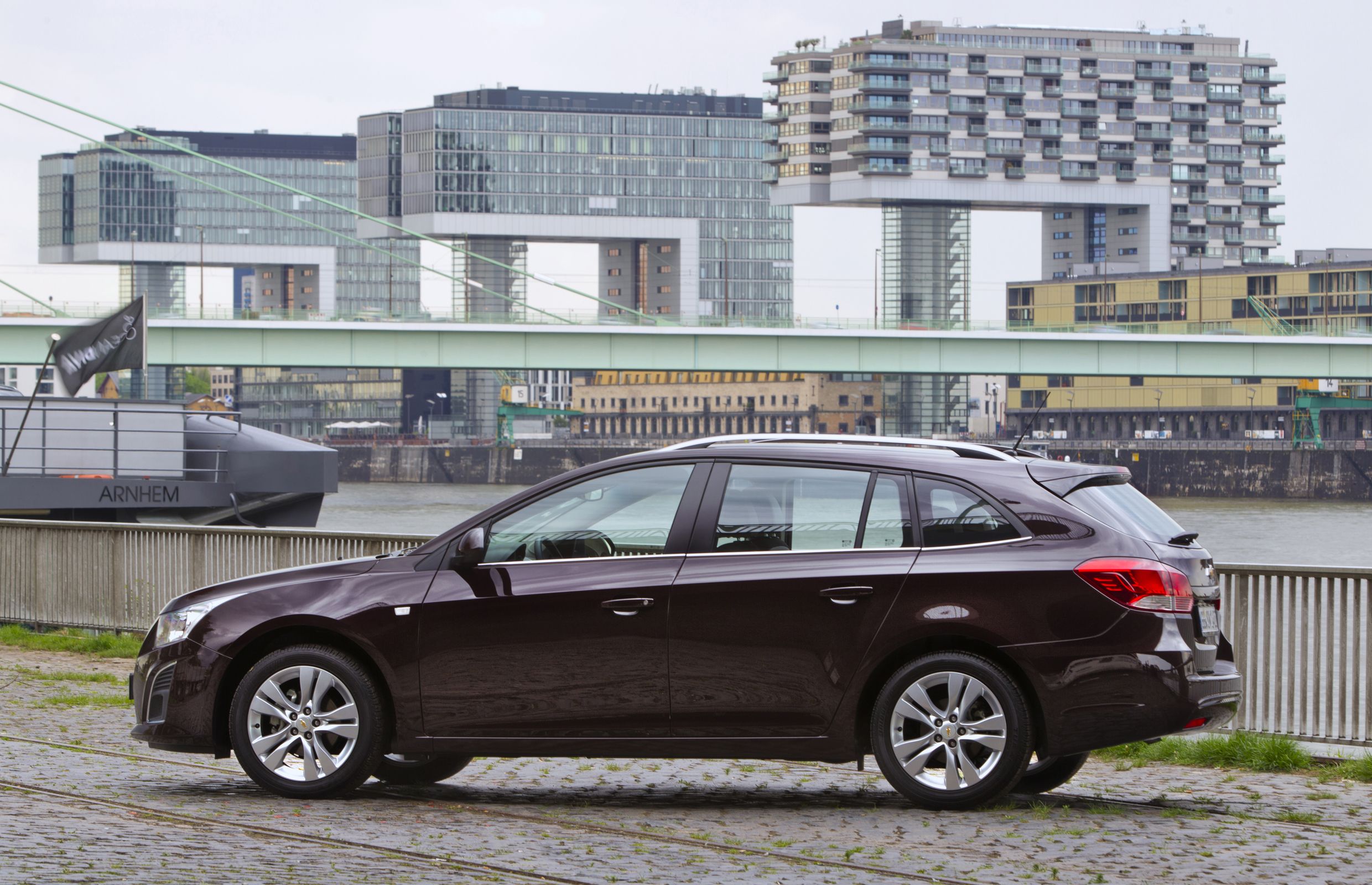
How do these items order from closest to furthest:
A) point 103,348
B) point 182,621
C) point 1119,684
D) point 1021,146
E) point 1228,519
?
point 1119,684 → point 182,621 → point 103,348 → point 1228,519 → point 1021,146

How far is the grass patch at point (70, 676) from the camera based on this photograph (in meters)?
11.6

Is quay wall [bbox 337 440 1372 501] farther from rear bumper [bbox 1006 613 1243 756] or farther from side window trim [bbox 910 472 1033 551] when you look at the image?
rear bumper [bbox 1006 613 1243 756]

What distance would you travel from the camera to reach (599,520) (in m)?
6.88

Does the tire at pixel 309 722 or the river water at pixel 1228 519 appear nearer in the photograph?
the tire at pixel 309 722

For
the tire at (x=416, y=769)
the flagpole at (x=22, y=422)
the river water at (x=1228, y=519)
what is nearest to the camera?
the tire at (x=416, y=769)

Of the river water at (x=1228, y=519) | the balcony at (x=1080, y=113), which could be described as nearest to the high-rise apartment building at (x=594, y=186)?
the balcony at (x=1080, y=113)

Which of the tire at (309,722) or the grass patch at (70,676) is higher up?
the tire at (309,722)

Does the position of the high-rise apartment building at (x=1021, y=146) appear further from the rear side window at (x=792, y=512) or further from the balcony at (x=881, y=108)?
the rear side window at (x=792, y=512)

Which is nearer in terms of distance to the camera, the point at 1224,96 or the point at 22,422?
the point at 22,422

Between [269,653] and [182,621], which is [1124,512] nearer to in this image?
[269,653]

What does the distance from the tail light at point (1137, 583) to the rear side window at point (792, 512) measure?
2.89 feet

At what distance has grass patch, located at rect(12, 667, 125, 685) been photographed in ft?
38.1

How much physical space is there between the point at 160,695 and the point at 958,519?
10.5 feet

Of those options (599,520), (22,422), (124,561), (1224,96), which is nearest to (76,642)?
(124,561)
